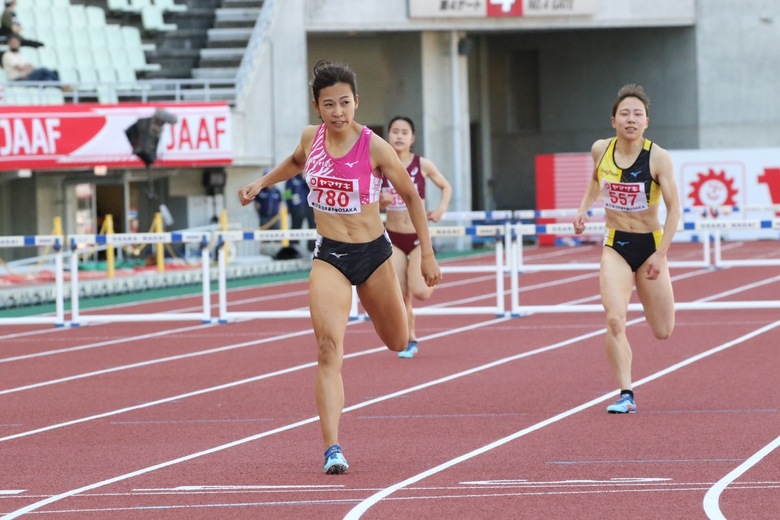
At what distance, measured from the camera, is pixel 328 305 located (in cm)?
708

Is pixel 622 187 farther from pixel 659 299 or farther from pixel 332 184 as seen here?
pixel 332 184

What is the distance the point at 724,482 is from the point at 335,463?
1727mm

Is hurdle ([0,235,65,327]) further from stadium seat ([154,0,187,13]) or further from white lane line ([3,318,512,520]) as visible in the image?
stadium seat ([154,0,187,13])

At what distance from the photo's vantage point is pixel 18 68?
82.3 ft

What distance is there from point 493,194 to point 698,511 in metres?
36.2

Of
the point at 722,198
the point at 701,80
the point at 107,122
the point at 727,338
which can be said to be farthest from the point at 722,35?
the point at 727,338

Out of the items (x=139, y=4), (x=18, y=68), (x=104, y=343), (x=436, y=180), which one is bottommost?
(x=104, y=343)

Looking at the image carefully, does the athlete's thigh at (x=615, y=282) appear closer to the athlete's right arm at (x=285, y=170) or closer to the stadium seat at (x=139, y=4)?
the athlete's right arm at (x=285, y=170)

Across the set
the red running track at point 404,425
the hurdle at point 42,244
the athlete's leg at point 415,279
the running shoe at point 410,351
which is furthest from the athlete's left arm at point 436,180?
the hurdle at point 42,244

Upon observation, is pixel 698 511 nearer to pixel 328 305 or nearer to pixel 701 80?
pixel 328 305

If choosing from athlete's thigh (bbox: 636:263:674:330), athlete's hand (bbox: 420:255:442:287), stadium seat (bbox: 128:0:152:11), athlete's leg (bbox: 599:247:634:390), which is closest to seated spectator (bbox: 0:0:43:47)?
stadium seat (bbox: 128:0:152:11)

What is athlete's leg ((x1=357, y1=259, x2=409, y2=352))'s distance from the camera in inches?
284

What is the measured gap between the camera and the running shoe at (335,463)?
22.5 ft

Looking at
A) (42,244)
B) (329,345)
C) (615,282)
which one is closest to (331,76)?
(329,345)
